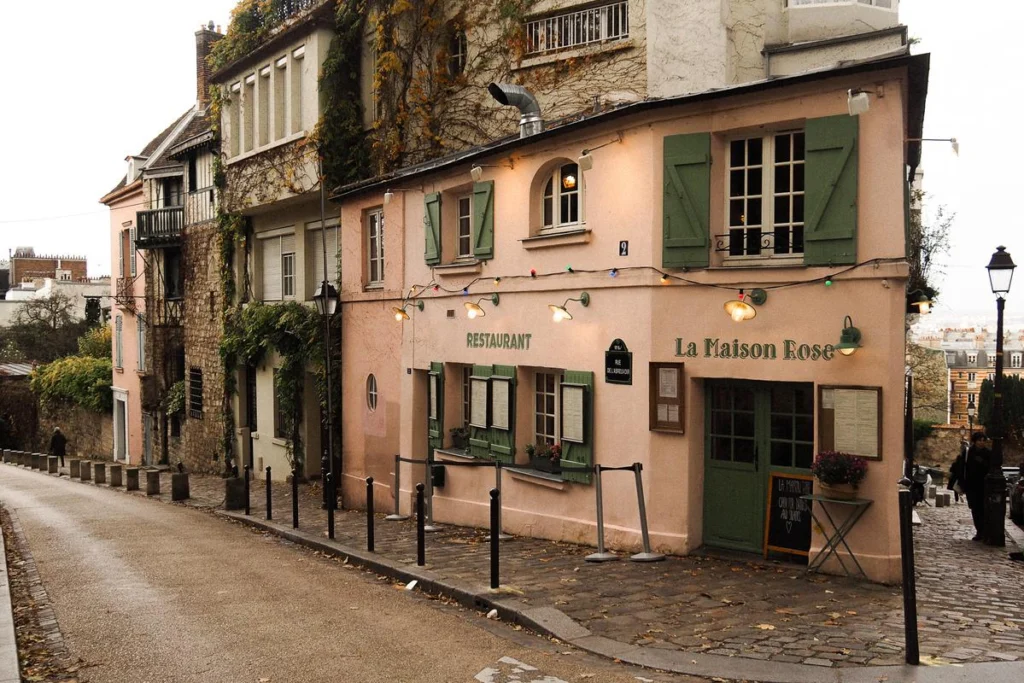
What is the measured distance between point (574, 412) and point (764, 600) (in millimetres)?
3824

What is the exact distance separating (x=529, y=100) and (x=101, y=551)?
903cm

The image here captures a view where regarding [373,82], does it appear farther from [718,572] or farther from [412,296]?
[718,572]

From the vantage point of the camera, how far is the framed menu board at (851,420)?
29.9 feet

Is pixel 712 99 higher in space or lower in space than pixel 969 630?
higher

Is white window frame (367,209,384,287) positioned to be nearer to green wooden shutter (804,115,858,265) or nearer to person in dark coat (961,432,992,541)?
green wooden shutter (804,115,858,265)

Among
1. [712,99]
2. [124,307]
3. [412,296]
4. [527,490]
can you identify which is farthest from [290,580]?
[124,307]

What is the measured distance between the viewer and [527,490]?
12.6 metres

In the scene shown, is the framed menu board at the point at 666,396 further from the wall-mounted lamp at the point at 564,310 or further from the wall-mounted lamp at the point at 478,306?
the wall-mounted lamp at the point at 478,306

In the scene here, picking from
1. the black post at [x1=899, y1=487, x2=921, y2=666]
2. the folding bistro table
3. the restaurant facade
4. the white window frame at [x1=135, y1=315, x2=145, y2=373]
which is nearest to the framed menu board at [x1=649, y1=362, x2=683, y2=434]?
the restaurant facade

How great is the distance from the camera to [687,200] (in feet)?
34.0

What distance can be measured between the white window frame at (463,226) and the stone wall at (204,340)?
13.2 meters

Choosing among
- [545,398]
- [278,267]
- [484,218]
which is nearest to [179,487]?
[278,267]

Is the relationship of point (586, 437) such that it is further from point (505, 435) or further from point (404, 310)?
point (404, 310)

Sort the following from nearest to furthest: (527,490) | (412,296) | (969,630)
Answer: (969,630) → (527,490) → (412,296)
